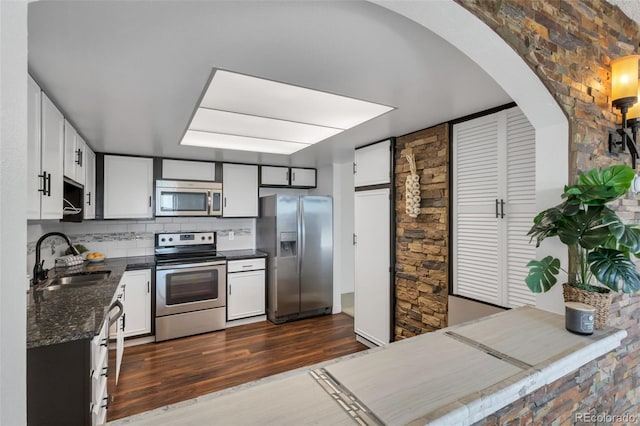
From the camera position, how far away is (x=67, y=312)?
5.58 feet

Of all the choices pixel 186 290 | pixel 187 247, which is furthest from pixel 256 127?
pixel 187 247

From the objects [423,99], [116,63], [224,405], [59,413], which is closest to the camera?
[224,405]

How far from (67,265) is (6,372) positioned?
320 cm

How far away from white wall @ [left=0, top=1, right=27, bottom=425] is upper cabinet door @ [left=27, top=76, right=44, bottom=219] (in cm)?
127

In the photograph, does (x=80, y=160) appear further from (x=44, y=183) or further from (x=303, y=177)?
(x=303, y=177)

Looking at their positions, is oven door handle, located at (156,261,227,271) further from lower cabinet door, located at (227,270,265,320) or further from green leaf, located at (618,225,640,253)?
green leaf, located at (618,225,640,253)

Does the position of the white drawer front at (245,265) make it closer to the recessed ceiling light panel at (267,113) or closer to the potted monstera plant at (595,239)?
the recessed ceiling light panel at (267,113)

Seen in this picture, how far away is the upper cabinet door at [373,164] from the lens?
3.16m

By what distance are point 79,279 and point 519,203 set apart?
3.59 metres

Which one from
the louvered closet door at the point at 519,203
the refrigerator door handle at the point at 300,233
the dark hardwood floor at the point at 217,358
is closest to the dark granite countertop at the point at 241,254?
the refrigerator door handle at the point at 300,233

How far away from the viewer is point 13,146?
54 cm

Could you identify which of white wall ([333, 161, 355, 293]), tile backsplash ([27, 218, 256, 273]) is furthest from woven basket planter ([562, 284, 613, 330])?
tile backsplash ([27, 218, 256, 273])

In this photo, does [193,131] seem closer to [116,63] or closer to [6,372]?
[116,63]

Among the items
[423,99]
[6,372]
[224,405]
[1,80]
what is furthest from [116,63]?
[423,99]
